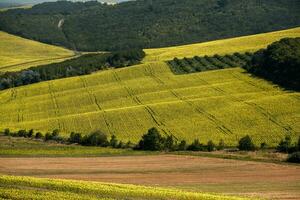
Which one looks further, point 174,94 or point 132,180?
point 174,94

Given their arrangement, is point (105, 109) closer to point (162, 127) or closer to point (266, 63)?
point (162, 127)

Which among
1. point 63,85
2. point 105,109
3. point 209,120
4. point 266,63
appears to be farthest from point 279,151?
point 63,85

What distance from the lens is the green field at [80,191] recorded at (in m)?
44.0

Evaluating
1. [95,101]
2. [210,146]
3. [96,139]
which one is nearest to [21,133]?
[96,139]

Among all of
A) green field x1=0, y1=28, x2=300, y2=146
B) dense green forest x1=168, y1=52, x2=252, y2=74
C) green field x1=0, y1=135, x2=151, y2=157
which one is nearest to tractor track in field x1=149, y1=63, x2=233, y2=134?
green field x1=0, y1=28, x2=300, y2=146

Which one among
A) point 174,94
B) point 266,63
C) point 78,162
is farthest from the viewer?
point 266,63

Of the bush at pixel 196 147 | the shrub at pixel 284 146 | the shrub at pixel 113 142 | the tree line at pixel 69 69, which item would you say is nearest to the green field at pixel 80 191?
the shrub at pixel 284 146

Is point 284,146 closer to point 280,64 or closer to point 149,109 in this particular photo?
point 149,109

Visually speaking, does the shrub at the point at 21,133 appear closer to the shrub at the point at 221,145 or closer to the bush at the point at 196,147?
the bush at the point at 196,147

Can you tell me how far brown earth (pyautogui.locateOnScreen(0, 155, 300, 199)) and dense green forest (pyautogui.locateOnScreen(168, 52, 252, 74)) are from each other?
67.6m

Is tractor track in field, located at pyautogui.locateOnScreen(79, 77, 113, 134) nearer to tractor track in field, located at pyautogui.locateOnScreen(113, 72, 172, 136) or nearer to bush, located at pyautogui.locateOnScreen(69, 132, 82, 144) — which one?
tractor track in field, located at pyautogui.locateOnScreen(113, 72, 172, 136)

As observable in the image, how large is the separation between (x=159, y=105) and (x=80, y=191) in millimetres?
60837

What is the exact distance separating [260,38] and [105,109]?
75035mm

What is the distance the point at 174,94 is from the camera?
116m
